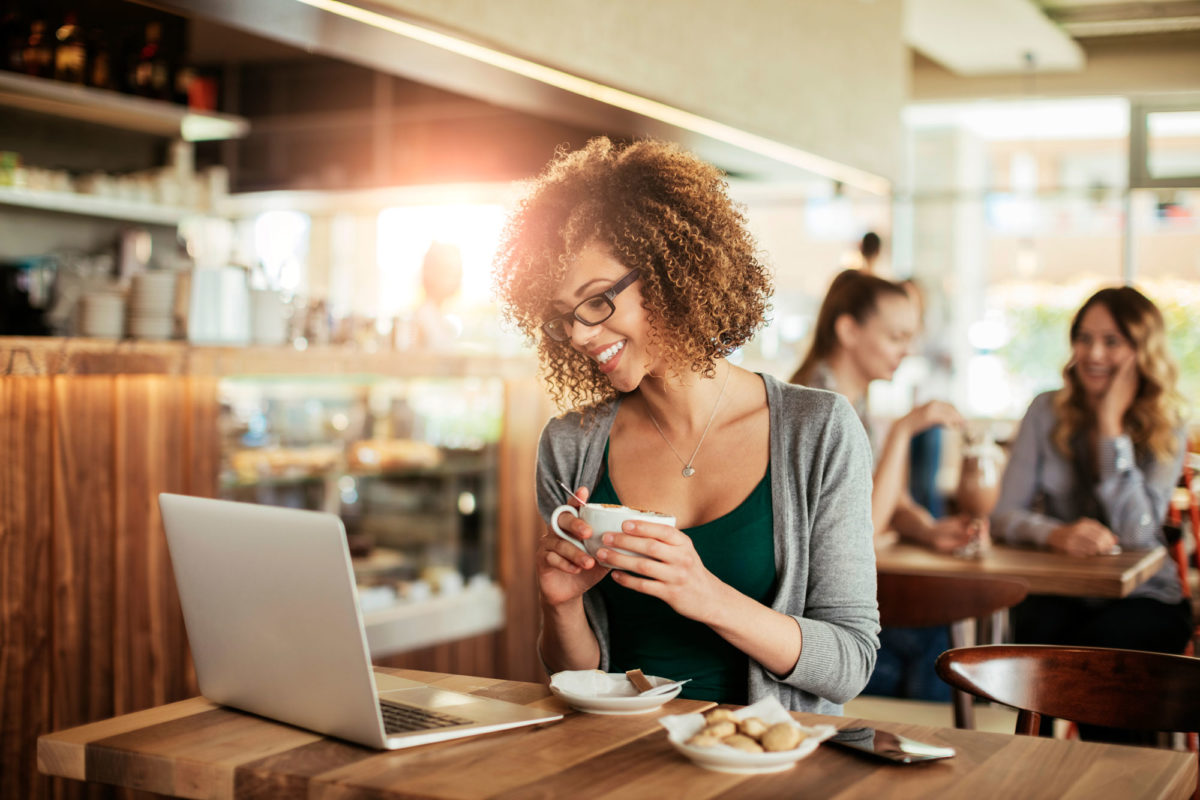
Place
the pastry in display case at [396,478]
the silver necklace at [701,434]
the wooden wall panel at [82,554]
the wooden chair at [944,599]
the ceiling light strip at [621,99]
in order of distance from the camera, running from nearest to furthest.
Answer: the silver necklace at [701,434]
the wooden chair at [944,599]
the wooden wall panel at [82,554]
the ceiling light strip at [621,99]
the pastry in display case at [396,478]

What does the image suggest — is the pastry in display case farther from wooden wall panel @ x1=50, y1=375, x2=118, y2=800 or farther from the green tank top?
the green tank top

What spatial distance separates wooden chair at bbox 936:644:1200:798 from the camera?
1.72 metres

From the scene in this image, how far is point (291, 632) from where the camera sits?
133cm

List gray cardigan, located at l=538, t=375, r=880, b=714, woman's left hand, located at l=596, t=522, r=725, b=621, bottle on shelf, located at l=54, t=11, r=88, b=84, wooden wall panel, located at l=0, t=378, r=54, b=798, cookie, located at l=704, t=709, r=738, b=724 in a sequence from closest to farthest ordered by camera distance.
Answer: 1. cookie, located at l=704, t=709, r=738, b=724
2. woman's left hand, located at l=596, t=522, r=725, b=621
3. gray cardigan, located at l=538, t=375, r=880, b=714
4. wooden wall panel, located at l=0, t=378, r=54, b=798
5. bottle on shelf, located at l=54, t=11, r=88, b=84

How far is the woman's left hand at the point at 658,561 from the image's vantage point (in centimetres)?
143

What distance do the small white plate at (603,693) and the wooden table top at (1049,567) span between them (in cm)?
125

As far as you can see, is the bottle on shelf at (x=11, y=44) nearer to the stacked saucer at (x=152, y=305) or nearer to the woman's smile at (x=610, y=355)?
the stacked saucer at (x=152, y=305)

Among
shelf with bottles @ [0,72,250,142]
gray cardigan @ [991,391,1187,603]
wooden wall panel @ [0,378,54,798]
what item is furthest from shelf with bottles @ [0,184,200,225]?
gray cardigan @ [991,391,1187,603]

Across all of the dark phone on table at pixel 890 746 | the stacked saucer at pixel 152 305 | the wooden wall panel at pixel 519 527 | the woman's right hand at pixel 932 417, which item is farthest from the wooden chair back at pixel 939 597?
the stacked saucer at pixel 152 305

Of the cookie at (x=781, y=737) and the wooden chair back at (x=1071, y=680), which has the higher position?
the cookie at (x=781, y=737)

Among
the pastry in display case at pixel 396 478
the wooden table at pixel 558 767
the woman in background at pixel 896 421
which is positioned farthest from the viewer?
the pastry in display case at pixel 396 478

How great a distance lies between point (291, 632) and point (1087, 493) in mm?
2813

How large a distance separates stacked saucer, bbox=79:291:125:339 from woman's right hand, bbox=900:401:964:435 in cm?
214

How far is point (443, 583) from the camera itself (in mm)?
3947
